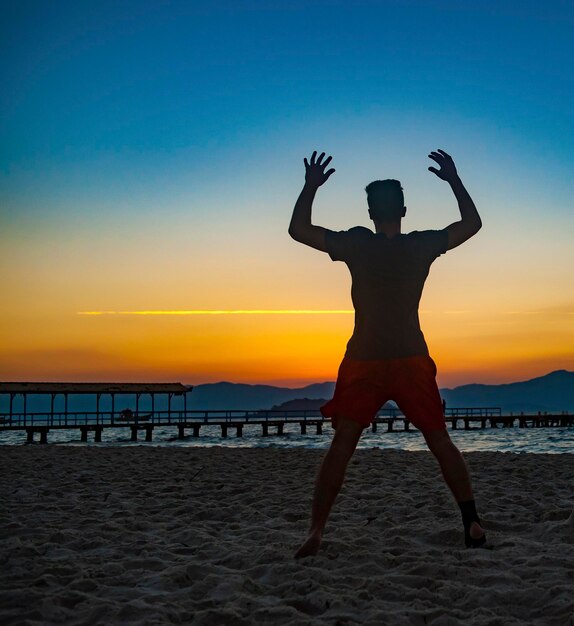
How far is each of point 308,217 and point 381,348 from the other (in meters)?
0.83

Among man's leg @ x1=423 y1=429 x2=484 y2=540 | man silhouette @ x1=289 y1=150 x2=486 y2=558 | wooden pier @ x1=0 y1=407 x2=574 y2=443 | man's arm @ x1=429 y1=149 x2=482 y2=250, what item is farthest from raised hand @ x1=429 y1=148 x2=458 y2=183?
wooden pier @ x1=0 y1=407 x2=574 y2=443

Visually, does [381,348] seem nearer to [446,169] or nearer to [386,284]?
[386,284]

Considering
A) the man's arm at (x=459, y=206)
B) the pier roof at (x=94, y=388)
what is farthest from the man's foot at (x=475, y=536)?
the pier roof at (x=94, y=388)

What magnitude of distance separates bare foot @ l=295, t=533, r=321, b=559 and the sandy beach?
7 cm

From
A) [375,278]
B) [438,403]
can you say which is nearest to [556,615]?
[438,403]

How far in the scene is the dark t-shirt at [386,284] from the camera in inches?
133

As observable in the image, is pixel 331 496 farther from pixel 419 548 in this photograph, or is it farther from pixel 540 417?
pixel 540 417

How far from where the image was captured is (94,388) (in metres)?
39.8

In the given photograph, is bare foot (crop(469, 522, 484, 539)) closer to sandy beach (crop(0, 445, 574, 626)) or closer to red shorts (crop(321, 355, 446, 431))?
sandy beach (crop(0, 445, 574, 626))

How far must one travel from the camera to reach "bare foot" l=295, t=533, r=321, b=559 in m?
3.47

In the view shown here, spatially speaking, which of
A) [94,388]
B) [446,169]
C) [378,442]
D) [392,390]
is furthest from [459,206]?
[94,388]

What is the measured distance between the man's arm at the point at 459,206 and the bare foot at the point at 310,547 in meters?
1.79

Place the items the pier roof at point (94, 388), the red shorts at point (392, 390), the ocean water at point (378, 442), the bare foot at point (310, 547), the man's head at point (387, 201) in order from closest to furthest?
the red shorts at point (392, 390) < the bare foot at point (310, 547) < the man's head at point (387, 201) < the ocean water at point (378, 442) < the pier roof at point (94, 388)

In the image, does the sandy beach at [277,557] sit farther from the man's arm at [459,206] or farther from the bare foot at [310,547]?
the man's arm at [459,206]
